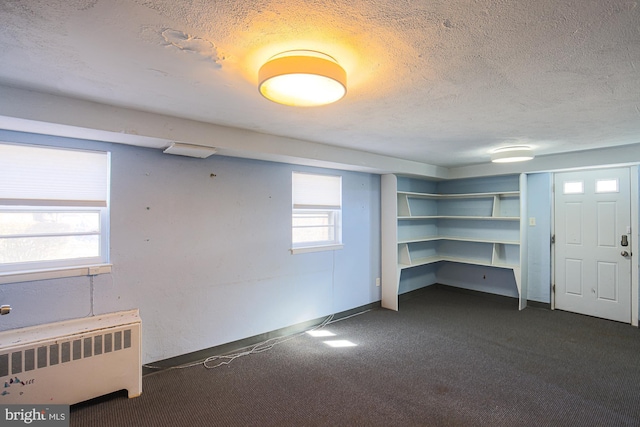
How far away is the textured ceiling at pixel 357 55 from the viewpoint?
120 cm

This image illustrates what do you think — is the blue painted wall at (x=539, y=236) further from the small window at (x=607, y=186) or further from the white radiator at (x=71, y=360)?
the white radiator at (x=71, y=360)

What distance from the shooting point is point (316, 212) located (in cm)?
411

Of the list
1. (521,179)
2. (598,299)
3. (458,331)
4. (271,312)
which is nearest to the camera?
(271,312)

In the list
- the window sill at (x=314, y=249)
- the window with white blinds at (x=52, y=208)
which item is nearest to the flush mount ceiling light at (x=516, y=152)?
the window sill at (x=314, y=249)

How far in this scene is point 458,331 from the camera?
3816 mm

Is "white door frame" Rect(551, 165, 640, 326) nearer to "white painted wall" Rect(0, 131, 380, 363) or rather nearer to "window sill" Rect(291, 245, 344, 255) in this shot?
"window sill" Rect(291, 245, 344, 255)

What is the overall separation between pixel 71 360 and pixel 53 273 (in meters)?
0.66

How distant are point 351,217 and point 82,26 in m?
3.53

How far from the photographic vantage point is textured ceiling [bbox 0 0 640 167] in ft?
3.92

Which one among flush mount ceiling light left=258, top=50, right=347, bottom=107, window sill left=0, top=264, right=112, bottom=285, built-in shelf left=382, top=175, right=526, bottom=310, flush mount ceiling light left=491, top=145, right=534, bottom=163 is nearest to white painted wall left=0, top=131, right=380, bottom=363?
window sill left=0, top=264, right=112, bottom=285

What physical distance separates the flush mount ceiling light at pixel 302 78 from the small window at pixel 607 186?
175 inches

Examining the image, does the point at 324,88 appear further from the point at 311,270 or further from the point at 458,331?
the point at 458,331

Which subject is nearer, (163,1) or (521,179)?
Answer: (163,1)

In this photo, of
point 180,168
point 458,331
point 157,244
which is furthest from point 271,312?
point 458,331
